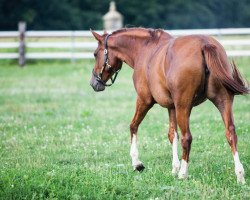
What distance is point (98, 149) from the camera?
9.70 metres

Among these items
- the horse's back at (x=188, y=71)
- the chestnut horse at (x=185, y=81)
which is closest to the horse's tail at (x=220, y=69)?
the chestnut horse at (x=185, y=81)

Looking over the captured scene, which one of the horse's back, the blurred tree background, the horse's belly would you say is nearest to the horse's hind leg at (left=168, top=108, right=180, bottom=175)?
the horse's belly

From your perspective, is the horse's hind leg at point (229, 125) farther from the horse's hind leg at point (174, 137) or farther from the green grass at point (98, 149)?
the horse's hind leg at point (174, 137)

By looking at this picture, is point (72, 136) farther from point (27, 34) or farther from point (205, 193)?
point (27, 34)

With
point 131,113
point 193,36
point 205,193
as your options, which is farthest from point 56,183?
point 131,113

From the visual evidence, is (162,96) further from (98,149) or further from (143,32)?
(98,149)

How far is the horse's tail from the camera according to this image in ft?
22.3

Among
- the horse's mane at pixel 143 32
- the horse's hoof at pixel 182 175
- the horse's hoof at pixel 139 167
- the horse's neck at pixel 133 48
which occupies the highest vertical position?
the horse's mane at pixel 143 32

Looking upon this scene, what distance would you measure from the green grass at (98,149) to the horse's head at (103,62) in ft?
4.28

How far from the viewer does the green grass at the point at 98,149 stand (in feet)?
21.7

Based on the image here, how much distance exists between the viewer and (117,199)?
21.1ft

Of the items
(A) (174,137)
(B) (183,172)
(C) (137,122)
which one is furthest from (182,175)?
(C) (137,122)

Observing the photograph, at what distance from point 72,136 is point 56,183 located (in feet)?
13.6

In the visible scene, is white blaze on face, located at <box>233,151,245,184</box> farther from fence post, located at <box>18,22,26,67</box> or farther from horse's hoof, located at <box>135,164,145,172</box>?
fence post, located at <box>18,22,26,67</box>
